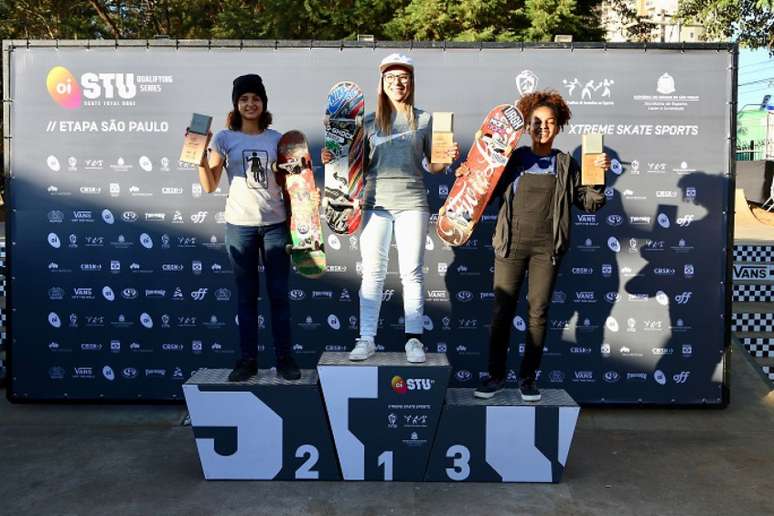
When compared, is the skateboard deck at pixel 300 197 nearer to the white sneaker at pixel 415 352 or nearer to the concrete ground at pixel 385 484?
the white sneaker at pixel 415 352

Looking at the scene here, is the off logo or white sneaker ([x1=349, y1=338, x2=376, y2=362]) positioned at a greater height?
the off logo

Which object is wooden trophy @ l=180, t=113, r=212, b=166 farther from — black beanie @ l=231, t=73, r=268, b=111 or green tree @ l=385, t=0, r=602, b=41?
green tree @ l=385, t=0, r=602, b=41

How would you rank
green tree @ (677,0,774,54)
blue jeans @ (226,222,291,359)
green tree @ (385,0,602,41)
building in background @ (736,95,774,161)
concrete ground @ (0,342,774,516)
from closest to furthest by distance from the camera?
concrete ground @ (0,342,774,516)
blue jeans @ (226,222,291,359)
green tree @ (385,0,602,41)
green tree @ (677,0,774,54)
building in background @ (736,95,774,161)

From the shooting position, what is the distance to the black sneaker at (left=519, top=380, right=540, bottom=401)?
349 centimetres

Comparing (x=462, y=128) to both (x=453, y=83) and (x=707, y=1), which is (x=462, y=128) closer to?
(x=453, y=83)

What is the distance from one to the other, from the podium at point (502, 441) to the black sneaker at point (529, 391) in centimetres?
4

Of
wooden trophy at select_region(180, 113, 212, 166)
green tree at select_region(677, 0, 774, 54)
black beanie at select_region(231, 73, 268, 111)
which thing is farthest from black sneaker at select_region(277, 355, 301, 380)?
green tree at select_region(677, 0, 774, 54)

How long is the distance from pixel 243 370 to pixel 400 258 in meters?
0.98

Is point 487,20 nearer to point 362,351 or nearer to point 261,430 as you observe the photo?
point 362,351

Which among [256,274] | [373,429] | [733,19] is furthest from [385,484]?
[733,19]

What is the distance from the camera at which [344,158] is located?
3.67 meters

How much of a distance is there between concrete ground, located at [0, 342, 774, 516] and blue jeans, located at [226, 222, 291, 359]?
73 centimetres

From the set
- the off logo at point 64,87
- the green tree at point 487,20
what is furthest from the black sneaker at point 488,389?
the green tree at point 487,20

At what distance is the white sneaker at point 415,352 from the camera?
11.4ft
